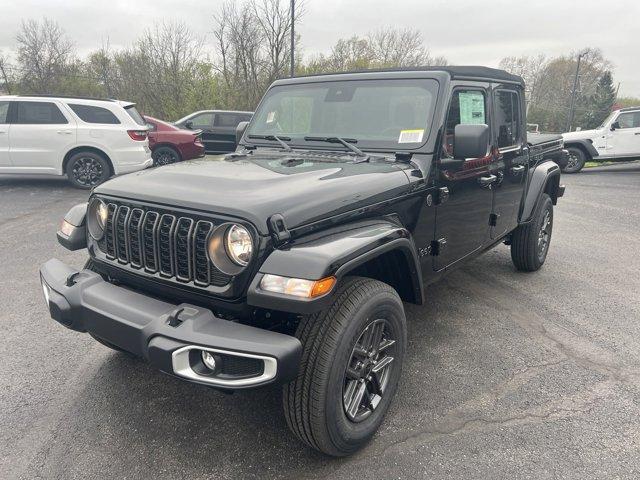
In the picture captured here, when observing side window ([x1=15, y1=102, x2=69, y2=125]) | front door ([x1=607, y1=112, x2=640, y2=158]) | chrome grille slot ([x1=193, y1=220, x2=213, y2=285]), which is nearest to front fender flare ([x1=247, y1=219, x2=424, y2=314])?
chrome grille slot ([x1=193, y1=220, x2=213, y2=285])

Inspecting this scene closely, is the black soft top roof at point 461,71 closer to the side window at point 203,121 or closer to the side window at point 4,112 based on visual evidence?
the side window at point 4,112

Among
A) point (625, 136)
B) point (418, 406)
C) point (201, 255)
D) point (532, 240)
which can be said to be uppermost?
point (625, 136)

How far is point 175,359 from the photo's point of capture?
193 cm

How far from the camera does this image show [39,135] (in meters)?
9.02

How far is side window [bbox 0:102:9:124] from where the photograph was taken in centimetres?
893

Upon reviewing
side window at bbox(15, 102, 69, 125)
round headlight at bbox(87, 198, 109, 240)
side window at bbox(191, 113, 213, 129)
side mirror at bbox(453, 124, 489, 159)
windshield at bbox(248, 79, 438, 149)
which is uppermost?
side window at bbox(191, 113, 213, 129)

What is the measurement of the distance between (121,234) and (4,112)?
8439 mm

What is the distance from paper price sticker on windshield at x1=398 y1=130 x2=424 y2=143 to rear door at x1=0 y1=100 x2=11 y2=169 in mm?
8770

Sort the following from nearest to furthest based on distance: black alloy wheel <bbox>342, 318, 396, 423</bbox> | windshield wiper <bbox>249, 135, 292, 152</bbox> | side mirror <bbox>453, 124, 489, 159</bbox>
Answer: black alloy wheel <bbox>342, 318, 396, 423</bbox>
side mirror <bbox>453, 124, 489, 159</bbox>
windshield wiper <bbox>249, 135, 292, 152</bbox>

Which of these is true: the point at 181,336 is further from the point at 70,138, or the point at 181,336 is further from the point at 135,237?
the point at 70,138

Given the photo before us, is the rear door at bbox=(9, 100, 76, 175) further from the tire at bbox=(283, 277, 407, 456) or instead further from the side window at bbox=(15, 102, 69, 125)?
the tire at bbox=(283, 277, 407, 456)

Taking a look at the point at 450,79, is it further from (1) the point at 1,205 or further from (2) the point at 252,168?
(1) the point at 1,205

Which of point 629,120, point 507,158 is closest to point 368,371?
point 507,158

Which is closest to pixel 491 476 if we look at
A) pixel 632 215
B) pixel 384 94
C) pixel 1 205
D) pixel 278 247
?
pixel 278 247
